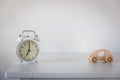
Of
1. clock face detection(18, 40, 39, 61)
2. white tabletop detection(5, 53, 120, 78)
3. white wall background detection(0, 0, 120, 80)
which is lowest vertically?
white tabletop detection(5, 53, 120, 78)

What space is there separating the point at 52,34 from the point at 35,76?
0.60 metres

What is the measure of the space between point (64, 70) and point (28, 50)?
0.28 meters

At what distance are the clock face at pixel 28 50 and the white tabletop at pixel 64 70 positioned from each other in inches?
1.9

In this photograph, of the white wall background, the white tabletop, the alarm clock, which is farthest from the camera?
the white wall background

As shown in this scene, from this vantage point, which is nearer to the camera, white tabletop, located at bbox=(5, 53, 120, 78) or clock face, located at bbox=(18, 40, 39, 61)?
white tabletop, located at bbox=(5, 53, 120, 78)

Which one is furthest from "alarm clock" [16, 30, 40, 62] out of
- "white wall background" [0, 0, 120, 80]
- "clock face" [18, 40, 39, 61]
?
"white wall background" [0, 0, 120, 80]

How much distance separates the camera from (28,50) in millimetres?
1276

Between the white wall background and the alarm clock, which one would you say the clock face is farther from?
the white wall background

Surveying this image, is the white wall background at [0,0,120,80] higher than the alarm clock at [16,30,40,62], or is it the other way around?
the white wall background at [0,0,120,80]

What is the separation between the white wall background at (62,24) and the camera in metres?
1.59

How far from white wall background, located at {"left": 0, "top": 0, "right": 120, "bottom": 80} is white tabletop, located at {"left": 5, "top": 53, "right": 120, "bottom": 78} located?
34cm

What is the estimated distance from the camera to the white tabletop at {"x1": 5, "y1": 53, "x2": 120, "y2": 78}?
3.45 ft

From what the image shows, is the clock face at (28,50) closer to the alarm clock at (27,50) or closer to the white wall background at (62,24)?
the alarm clock at (27,50)

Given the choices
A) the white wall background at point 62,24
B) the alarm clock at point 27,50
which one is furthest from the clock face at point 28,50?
the white wall background at point 62,24
